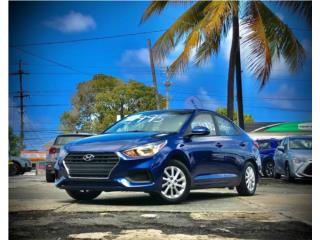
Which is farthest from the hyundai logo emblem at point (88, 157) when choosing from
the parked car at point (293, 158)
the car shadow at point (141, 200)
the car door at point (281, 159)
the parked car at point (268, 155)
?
the parked car at point (268, 155)

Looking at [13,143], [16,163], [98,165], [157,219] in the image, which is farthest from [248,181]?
[13,143]

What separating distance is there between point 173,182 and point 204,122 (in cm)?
110

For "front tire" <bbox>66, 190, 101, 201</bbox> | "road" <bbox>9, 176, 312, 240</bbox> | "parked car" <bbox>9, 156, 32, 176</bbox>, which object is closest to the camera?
"road" <bbox>9, 176, 312, 240</bbox>

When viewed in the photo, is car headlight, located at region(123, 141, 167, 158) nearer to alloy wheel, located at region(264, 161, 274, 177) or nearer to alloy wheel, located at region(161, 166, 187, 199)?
alloy wheel, located at region(161, 166, 187, 199)

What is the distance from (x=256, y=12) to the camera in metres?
6.96

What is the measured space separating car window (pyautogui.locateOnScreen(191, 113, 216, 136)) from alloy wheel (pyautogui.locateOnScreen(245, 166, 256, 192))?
0.88m

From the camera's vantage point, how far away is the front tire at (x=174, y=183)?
22.0 feet

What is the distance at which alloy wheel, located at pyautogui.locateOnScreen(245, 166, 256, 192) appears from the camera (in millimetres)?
8273

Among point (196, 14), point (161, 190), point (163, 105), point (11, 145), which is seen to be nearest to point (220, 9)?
point (196, 14)

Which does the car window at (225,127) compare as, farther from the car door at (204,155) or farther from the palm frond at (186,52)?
the palm frond at (186,52)

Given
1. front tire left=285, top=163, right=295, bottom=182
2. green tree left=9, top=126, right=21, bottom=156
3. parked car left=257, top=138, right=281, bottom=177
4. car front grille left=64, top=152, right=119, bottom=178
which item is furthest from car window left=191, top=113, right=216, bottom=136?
parked car left=257, top=138, right=281, bottom=177

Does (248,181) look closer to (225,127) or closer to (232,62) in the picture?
(225,127)
